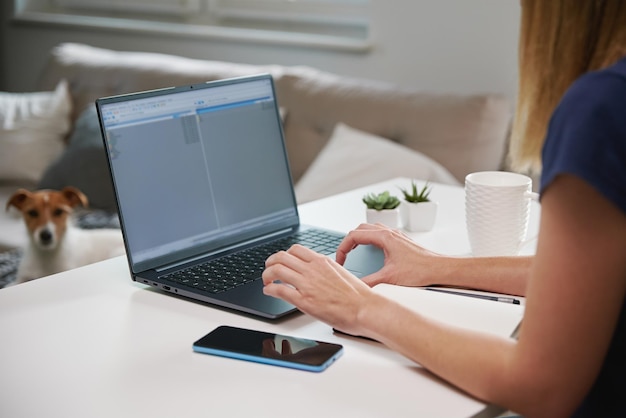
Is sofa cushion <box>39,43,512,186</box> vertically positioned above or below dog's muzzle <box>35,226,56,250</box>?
above

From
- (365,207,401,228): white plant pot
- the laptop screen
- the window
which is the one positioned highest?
the window

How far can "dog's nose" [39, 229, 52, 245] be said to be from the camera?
272 centimetres

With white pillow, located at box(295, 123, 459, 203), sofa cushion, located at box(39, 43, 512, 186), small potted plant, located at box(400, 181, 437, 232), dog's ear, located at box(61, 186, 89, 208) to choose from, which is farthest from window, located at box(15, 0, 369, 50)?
small potted plant, located at box(400, 181, 437, 232)

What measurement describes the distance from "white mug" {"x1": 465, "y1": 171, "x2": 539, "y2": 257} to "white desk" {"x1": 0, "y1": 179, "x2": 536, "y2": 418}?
0.85ft

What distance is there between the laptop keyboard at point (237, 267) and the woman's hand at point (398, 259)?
143 mm

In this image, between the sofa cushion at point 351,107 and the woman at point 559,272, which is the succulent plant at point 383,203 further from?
the sofa cushion at point 351,107

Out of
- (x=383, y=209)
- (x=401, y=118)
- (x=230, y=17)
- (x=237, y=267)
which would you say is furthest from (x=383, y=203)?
(x=230, y=17)

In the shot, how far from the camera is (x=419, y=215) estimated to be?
5.13 feet

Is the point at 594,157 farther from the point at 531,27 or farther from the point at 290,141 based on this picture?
the point at 290,141

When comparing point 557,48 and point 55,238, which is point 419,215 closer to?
point 557,48

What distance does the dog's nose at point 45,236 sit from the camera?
2.72 meters

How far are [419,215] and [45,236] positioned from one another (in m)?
1.57

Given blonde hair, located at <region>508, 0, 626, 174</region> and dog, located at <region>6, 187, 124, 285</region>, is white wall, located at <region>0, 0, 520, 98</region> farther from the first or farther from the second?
blonde hair, located at <region>508, 0, 626, 174</region>

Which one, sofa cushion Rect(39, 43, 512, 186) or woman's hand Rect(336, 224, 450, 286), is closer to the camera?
woman's hand Rect(336, 224, 450, 286)
